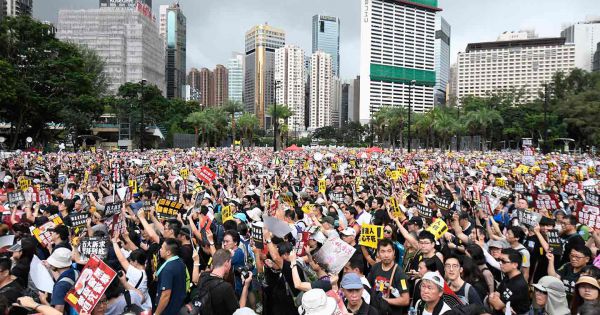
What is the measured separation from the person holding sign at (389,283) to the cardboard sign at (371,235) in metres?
1.00

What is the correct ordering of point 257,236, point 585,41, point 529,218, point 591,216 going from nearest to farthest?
point 257,236 → point 529,218 → point 591,216 → point 585,41

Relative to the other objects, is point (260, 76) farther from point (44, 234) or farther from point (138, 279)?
point (138, 279)

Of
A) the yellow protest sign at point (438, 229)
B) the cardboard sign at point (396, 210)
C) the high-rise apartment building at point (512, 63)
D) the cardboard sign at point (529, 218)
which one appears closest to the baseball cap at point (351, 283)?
the yellow protest sign at point (438, 229)

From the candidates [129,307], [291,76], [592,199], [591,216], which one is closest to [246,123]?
[592,199]

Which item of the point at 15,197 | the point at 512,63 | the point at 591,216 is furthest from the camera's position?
the point at 512,63

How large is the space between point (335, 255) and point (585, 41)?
677 ft

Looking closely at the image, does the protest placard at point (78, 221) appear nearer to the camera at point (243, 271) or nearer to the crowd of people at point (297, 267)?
the crowd of people at point (297, 267)

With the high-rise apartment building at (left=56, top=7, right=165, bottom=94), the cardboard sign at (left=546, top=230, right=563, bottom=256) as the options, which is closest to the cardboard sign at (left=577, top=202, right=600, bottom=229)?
the cardboard sign at (left=546, top=230, right=563, bottom=256)

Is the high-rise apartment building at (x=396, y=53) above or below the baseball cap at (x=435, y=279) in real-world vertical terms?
above

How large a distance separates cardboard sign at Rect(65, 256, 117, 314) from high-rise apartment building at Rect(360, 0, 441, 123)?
153 m

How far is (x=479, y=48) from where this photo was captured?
192000mm

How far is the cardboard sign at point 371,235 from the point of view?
640 cm

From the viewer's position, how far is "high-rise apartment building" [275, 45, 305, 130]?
184 m

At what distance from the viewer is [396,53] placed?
547 ft
